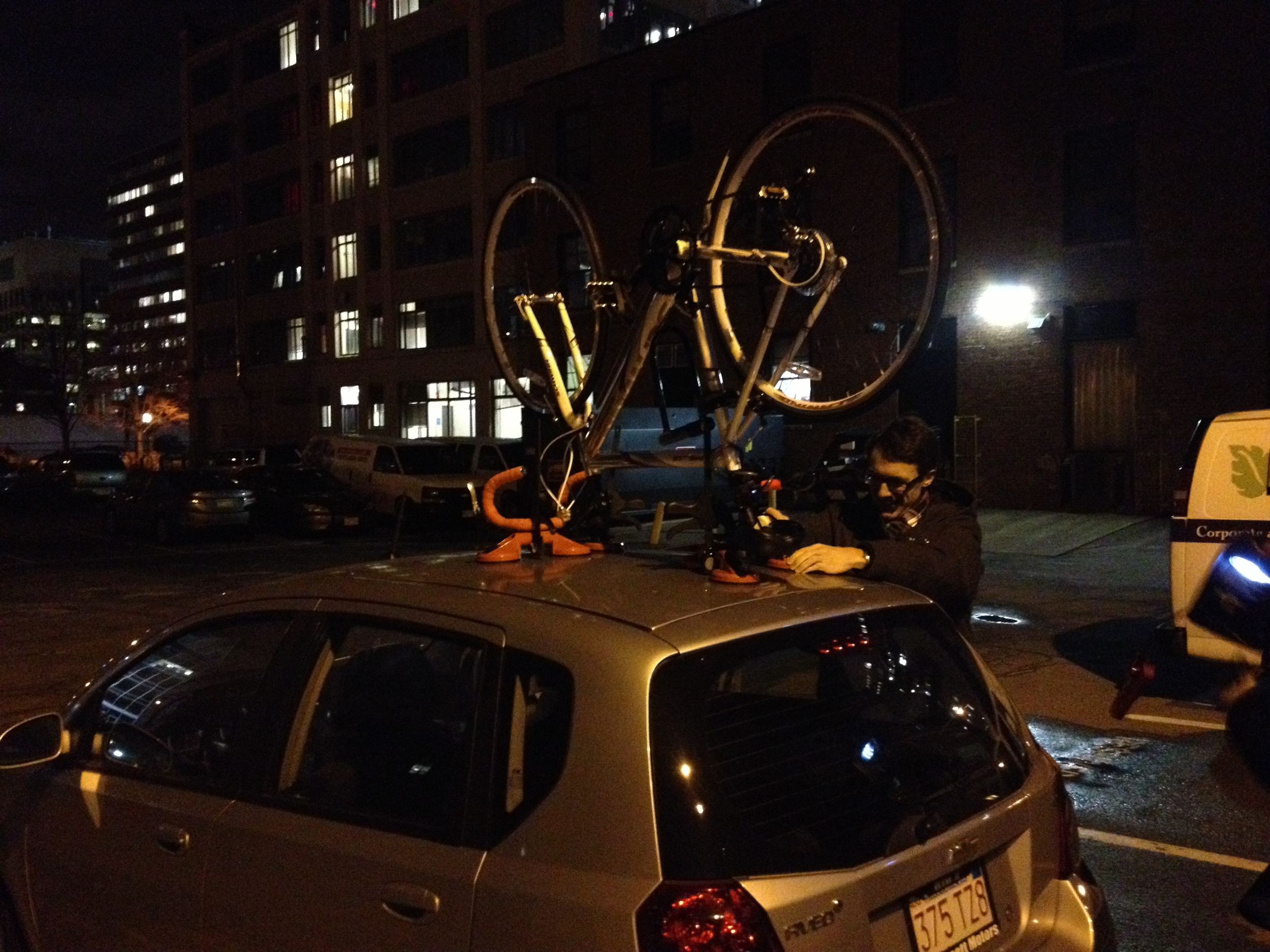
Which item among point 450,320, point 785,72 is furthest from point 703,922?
point 450,320

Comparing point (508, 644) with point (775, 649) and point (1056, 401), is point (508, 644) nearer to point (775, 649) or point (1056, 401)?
point (775, 649)

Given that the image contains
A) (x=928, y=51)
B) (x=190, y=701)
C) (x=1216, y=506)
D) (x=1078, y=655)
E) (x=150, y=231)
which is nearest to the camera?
(x=190, y=701)

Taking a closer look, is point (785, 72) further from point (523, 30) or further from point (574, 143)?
point (523, 30)

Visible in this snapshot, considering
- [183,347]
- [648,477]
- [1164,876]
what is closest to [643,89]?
[648,477]

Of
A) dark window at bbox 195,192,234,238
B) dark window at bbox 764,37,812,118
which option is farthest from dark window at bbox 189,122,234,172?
dark window at bbox 764,37,812,118

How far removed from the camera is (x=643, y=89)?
30.8 m

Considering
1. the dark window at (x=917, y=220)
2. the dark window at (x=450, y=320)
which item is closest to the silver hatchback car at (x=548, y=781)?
the dark window at (x=917, y=220)

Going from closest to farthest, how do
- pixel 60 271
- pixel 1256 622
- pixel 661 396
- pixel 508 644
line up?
1. pixel 508 644
2. pixel 661 396
3. pixel 1256 622
4. pixel 60 271

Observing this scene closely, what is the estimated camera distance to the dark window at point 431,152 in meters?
40.9

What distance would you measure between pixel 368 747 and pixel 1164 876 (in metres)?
3.92

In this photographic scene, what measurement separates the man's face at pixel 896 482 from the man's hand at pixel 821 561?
2.94 ft

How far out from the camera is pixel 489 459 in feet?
82.4

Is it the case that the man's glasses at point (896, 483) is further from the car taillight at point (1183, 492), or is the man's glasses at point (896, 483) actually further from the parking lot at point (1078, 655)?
the car taillight at point (1183, 492)

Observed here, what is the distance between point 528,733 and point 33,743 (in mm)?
1829
